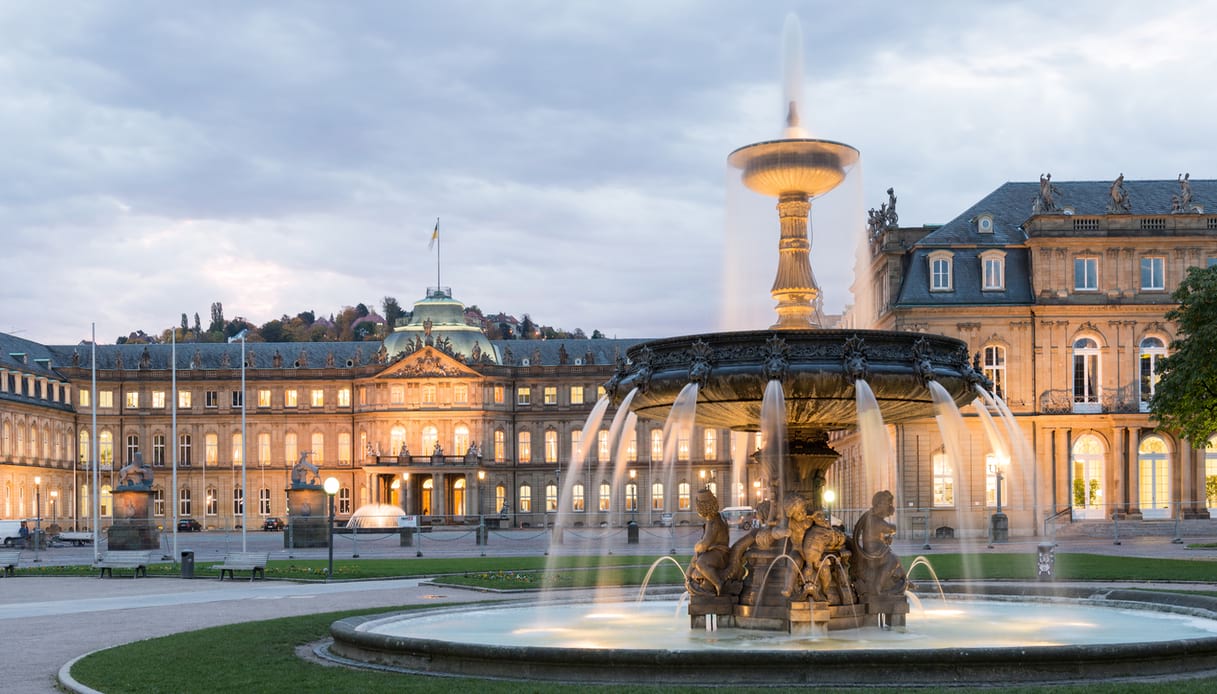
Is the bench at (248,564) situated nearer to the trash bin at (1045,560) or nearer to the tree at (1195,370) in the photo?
the trash bin at (1045,560)

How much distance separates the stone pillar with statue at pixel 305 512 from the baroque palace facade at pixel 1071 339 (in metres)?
26.2

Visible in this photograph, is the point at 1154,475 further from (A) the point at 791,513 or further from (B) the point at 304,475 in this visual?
(A) the point at 791,513

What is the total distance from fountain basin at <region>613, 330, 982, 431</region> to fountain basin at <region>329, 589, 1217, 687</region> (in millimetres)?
2675

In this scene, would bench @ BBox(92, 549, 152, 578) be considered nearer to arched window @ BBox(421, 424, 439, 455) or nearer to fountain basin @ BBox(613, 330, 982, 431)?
fountain basin @ BBox(613, 330, 982, 431)

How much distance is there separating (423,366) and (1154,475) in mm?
63457

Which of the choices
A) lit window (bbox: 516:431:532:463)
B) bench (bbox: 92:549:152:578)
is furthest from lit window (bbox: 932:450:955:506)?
lit window (bbox: 516:431:532:463)

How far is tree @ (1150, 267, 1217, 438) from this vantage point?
44.4 meters

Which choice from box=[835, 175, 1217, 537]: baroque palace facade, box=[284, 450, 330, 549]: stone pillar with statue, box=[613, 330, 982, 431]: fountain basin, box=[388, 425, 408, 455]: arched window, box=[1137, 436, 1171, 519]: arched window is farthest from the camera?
box=[388, 425, 408, 455]: arched window

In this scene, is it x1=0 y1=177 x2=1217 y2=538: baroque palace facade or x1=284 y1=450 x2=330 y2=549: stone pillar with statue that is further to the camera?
x1=0 y1=177 x2=1217 y2=538: baroque palace facade

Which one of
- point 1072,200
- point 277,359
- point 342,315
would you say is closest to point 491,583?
point 1072,200

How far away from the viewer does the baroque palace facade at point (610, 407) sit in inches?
2611

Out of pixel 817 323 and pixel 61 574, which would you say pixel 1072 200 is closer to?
pixel 61 574

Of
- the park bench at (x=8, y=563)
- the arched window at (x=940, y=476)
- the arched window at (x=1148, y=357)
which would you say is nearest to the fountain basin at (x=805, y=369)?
the park bench at (x=8, y=563)

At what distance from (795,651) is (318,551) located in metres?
45.4
